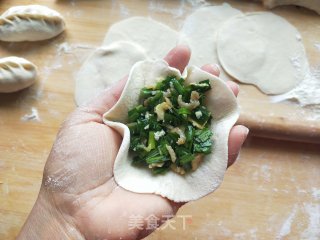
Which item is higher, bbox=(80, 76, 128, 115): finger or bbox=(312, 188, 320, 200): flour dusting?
bbox=(80, 76, 128, 115): finger

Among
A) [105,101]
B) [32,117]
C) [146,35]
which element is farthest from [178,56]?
[32,117]

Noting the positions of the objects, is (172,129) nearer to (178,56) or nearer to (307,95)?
(178,56)

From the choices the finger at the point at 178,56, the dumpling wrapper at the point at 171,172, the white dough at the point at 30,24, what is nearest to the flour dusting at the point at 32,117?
the white dough at the point at 30,24

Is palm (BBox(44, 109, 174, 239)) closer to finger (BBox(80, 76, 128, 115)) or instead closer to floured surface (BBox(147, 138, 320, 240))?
finger (BBox(80, 76, 128, 115))

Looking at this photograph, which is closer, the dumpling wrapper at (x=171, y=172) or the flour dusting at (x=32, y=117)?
the dumpling wrapper at (x=171, y=172)

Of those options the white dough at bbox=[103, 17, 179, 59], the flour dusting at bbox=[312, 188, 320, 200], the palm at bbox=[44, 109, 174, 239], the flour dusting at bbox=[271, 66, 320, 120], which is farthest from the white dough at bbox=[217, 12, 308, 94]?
the palm at bbox=[44, 109, 174, 239]

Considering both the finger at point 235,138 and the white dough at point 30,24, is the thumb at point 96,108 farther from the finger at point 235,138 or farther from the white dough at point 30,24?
the white dough at point 30,24

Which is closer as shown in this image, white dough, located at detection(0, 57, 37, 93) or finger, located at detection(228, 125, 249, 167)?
finger, located at detection(228, 125, 249, 167)
